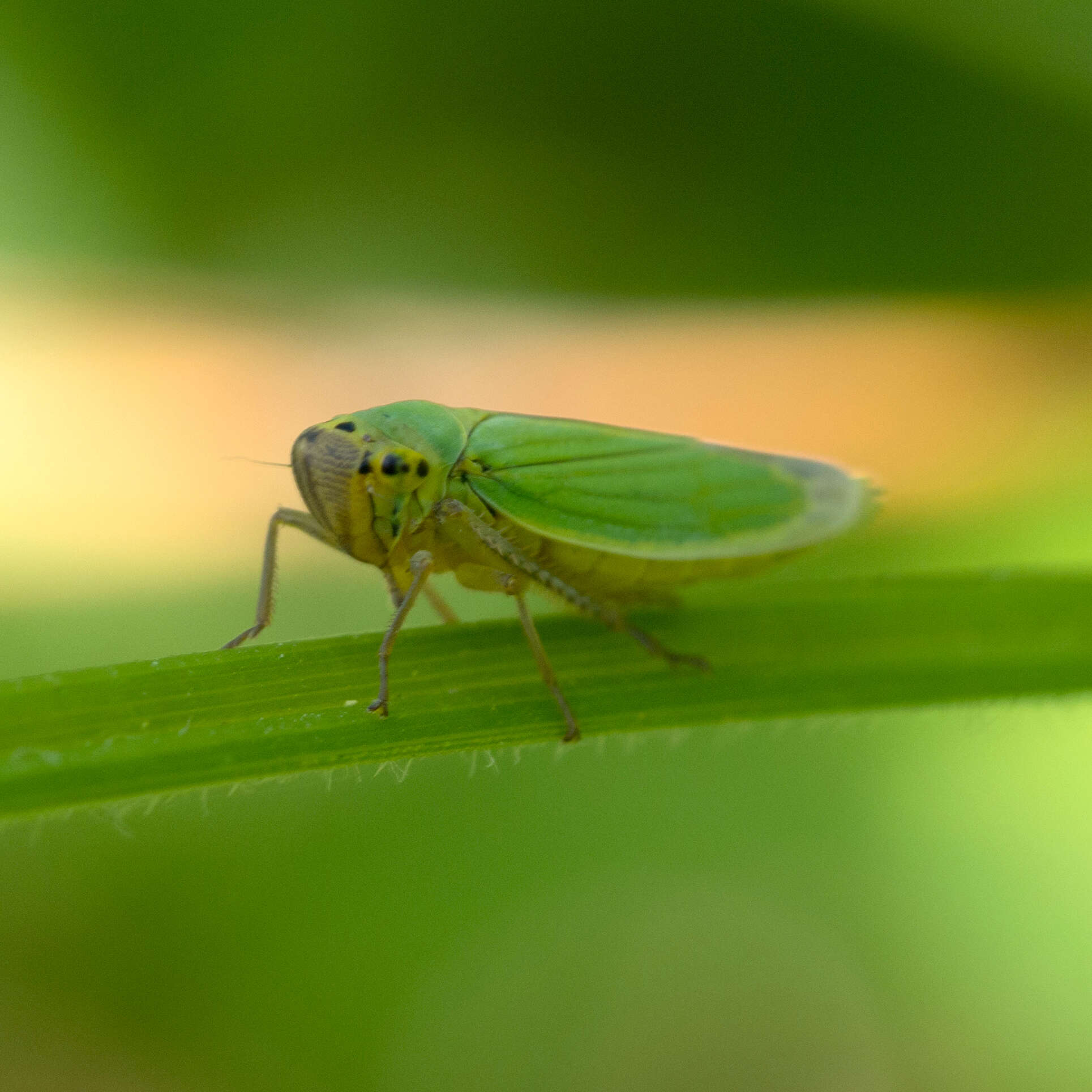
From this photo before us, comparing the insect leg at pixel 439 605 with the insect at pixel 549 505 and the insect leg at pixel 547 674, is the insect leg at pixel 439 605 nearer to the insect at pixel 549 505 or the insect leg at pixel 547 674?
the insect at pixel 549 505

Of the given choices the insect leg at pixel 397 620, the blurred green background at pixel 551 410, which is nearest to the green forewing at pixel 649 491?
the insect leg at pixel 397 620

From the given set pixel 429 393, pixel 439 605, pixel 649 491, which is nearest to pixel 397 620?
pixel 439 605

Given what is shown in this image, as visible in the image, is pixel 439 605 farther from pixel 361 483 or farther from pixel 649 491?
pixel 649 491

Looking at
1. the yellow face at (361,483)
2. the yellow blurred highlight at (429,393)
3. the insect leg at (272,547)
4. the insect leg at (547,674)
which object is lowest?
the insect leg at (547,674)

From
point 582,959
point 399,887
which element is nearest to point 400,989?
point 399,887

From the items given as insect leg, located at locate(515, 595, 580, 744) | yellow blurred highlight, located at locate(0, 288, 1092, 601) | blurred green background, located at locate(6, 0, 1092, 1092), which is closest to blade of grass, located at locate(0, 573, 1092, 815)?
insect leg, located at locate(515, 595, 580, 744)

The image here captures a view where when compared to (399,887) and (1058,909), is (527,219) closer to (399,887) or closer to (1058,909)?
(399,887)

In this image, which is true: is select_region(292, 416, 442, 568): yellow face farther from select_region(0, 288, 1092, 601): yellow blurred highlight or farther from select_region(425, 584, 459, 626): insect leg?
select_region(0, 288, 1092, 601): yellow blurred highlight
